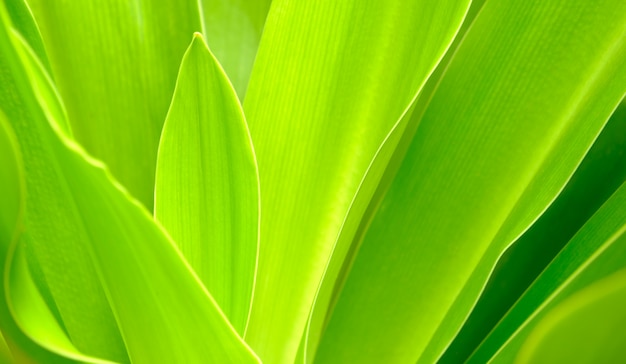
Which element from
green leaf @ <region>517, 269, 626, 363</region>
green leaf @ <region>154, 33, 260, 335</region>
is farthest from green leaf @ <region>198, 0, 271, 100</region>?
green leaf @ <region>517, 269, 626, 363</region>

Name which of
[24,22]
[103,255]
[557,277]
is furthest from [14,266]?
[557,277]

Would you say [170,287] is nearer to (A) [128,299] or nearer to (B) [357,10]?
(A) [128,299]

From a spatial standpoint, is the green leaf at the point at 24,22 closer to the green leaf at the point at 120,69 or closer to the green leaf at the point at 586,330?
the green leaf at the point at 120,69

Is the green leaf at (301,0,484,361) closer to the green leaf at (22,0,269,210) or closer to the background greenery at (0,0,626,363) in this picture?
the background greenery at (0,0,626,363)

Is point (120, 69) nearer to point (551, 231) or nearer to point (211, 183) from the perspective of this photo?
point (211, 183)

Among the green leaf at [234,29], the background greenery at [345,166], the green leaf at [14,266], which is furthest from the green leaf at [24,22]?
the green leaf at [234,29]

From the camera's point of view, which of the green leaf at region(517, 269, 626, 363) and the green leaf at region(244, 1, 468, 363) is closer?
the green leaf at region(517, 269, 626, 363)
